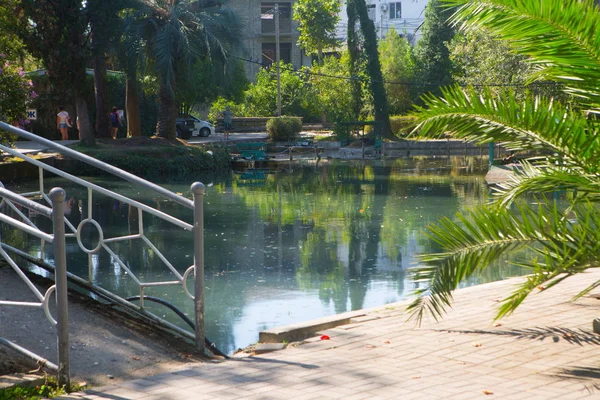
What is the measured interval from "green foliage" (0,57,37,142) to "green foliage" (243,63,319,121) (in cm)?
3177

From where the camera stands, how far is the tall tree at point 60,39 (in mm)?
28922

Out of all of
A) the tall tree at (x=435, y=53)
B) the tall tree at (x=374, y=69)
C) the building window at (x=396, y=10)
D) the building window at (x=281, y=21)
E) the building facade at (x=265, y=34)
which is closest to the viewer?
the tall tree at (x=374, y=69)

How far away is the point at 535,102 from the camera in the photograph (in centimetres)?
626

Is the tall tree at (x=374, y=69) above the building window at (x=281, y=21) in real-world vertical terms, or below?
below

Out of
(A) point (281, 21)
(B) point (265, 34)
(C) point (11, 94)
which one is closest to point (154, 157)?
(C) point (11, 94)

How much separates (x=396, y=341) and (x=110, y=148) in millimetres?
26220

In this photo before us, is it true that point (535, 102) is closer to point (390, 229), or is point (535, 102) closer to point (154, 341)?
point (154, 341)

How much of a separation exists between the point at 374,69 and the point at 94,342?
1691 inches

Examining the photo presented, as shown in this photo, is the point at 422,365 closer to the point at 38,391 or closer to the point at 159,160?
the point at 38,391

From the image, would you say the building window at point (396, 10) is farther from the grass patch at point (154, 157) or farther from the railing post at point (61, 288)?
the railing post at point (61, 288)

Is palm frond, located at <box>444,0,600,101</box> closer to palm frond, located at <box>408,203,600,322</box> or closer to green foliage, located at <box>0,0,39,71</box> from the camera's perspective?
palm frond, located at <box>408,203,600,322</box>

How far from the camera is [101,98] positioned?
33812 mm

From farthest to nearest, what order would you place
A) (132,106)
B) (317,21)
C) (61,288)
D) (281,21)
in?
(281,21)
(317,21)
(132,106)
(61,288)

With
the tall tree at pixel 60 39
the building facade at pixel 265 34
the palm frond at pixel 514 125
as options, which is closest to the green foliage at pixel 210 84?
the tall tree at pixel 60 39
